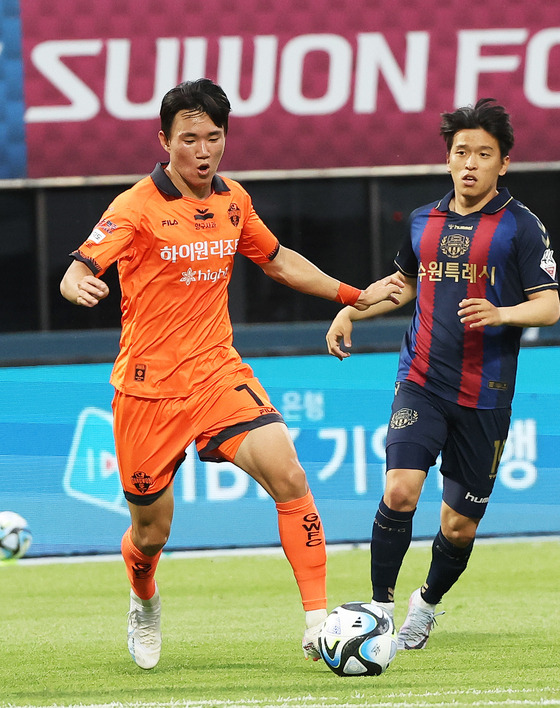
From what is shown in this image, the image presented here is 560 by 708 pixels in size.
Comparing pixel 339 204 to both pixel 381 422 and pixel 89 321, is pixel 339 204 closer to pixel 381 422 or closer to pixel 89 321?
pixel 89 321

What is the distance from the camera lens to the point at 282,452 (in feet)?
17.2

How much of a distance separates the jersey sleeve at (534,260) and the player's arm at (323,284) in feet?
1.69

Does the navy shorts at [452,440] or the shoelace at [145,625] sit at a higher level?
the navy shorts at [452,440]

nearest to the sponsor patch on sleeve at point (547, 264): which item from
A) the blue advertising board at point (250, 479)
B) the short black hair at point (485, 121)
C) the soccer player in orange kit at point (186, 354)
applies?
the short black hair at point (485, 121)

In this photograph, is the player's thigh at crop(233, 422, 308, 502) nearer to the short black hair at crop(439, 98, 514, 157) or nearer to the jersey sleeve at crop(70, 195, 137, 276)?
the jersey sleeve at crop(70, 195, 137, 276)

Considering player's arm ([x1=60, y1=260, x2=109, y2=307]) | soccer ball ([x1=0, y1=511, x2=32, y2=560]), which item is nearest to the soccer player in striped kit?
player's arm ([x1=60, y1=260, x2=109, y2=307])

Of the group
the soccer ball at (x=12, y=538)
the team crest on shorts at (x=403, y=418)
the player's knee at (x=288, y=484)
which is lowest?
the soccer ball at (x=12, y=538)

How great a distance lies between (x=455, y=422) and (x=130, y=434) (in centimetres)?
134

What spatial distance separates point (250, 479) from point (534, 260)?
3682 mm

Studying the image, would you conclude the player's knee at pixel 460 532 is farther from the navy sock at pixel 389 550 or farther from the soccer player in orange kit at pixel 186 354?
the soccer player in orange kit at pixel 186 354

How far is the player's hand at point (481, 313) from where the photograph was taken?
535 centimetres

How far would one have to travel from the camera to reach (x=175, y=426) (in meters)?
5.47

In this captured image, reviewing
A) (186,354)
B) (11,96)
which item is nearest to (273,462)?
(186,354)

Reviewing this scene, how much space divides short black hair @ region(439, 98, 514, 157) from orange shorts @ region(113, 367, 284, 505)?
136 cm
